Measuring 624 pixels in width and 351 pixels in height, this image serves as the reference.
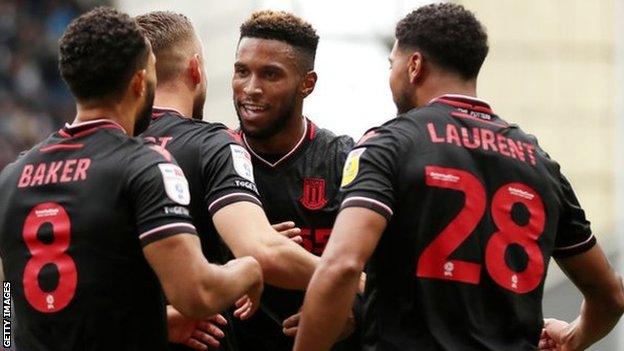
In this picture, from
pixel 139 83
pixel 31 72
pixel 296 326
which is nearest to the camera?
pixel 139 83

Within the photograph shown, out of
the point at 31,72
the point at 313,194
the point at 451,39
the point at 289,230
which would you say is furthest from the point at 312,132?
the point at 31,72

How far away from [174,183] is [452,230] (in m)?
1.18

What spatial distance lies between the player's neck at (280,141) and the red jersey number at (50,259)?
2.10 meters

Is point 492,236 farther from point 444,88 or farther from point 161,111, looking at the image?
point 161,111

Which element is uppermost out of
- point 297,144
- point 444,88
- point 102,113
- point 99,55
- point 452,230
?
point 99,55

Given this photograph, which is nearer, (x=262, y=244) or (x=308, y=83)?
(x=262, y=244)

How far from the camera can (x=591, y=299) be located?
711 centimetres

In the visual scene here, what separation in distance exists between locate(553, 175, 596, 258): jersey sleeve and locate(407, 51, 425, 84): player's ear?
2.55 feet

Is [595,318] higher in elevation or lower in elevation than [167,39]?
lower

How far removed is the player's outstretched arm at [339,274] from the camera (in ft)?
20.2

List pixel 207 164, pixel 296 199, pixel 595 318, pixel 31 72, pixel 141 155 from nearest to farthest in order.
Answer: pixel 141 155
pixel 207 164
pixel 595 318
pixel 296 199
pixel 31 72

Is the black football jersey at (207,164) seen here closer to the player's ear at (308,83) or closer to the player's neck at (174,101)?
the player's neck at (174,101)

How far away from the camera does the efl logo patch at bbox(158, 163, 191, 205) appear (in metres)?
5.93

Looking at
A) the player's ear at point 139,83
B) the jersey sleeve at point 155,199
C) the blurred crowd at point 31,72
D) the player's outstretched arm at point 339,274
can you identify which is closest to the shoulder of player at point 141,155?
the jersey sleeve at point 155,199
